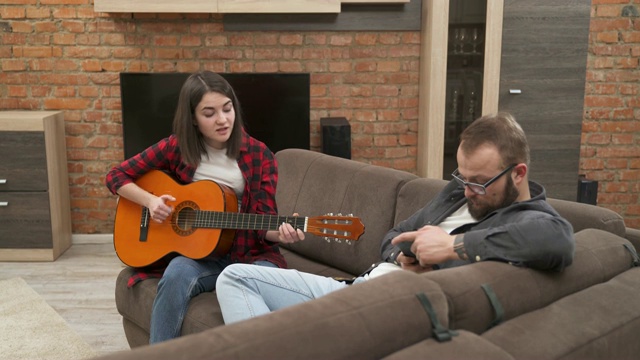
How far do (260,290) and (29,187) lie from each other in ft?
8.69

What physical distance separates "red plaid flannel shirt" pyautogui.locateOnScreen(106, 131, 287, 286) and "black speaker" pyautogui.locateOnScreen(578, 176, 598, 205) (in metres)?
2.64

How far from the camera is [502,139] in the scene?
5.86 feet

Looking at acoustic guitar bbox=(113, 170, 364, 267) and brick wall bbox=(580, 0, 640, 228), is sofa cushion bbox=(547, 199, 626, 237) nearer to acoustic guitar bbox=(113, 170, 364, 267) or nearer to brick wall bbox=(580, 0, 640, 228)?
acoustic guitar bbox=(113, 170, 364, 267)

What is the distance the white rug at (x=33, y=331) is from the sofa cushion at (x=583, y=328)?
2069 mm

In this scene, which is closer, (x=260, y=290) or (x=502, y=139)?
(x=502, y=139)

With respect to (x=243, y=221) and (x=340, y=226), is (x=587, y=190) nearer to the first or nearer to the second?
(x=340, y=226)

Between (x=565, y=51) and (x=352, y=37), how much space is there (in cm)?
136

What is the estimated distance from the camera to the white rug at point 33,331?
290 cm

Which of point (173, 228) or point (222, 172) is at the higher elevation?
point (222, 172)

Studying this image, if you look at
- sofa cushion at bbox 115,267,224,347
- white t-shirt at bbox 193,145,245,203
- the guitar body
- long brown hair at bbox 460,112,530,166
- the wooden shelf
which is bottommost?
sofa cushion at bbox 115,267,224,347

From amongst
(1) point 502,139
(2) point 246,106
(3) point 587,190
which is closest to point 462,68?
(3) point 587,190

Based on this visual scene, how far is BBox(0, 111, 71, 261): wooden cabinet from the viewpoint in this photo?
408 cm

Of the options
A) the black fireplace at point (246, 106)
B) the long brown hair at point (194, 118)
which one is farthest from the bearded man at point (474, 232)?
the black fireplace at point (246, 106)

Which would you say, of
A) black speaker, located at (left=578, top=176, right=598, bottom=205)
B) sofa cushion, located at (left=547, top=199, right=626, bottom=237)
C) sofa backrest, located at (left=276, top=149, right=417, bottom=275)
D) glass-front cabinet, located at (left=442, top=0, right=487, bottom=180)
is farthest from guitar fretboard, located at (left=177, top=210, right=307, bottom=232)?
black speaker, located at (left=578, top=176, right=598, bottom=205)
